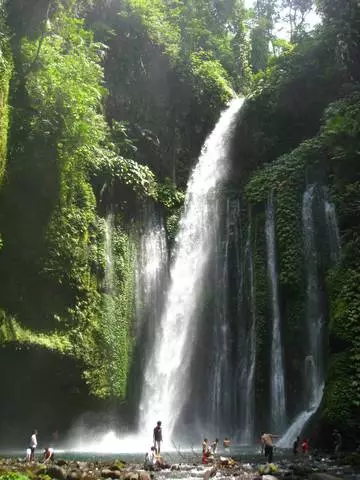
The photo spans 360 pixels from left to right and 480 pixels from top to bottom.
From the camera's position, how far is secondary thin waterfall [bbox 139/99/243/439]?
1989cm

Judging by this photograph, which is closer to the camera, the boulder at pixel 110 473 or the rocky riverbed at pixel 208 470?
the rocky riverbed at pixel 208 470

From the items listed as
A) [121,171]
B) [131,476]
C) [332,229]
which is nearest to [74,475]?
[131,476]

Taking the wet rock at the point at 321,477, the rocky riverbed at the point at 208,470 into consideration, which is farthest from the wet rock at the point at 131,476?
the wet rock at the point at 321,477

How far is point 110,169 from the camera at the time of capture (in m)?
22.3

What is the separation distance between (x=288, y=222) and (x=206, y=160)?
24.8 ft

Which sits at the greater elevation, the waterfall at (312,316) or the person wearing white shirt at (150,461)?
the waterfall at (312,316)

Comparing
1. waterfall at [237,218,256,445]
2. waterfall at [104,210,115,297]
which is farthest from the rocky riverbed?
waterfall at [104,210,115,297]

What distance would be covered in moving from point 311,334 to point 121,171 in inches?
398

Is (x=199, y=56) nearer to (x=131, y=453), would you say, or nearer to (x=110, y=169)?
(x=110, y=169)

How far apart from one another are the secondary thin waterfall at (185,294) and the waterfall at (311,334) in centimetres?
444

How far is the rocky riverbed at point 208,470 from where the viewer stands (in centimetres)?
1023

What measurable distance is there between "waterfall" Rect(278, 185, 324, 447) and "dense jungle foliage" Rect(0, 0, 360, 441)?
338 millimetres

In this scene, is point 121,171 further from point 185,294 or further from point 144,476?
point 144,476

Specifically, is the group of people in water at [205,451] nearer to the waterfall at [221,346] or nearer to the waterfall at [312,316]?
the waterfall at [312,316]
